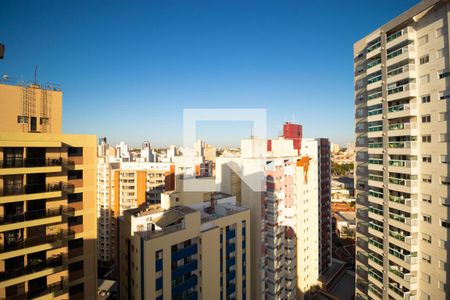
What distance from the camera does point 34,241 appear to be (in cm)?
1457

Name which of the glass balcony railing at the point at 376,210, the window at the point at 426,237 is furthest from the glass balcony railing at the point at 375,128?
the window at the point at 426,237

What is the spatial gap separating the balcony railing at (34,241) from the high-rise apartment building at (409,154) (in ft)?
74.7

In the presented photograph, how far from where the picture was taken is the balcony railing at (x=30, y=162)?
1399 centimetres

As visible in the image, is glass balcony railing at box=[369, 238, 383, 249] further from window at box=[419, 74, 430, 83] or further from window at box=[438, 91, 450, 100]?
window at box=[419, 74, 430, 83]

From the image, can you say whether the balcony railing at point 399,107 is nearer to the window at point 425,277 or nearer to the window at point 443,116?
the window at point 443,116

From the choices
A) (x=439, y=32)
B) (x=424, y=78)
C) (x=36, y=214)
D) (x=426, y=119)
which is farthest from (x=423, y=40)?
(x=36, y=214)

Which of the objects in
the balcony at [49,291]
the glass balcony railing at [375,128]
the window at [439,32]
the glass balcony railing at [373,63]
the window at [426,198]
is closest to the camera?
the balcony at [49,291]

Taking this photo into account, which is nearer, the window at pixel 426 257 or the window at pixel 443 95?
the window at pixel 443 95

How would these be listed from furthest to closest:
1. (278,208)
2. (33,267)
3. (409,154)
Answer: (278,208) → (409,154) → (33,267)

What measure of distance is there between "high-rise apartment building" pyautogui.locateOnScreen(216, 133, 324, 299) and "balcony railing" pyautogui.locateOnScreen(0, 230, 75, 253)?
17.8 meters

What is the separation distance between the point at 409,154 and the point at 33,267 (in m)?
25.4

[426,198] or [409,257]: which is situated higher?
[426,198]

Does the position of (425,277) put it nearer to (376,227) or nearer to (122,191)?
(376,227)

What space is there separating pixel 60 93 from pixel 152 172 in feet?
109
